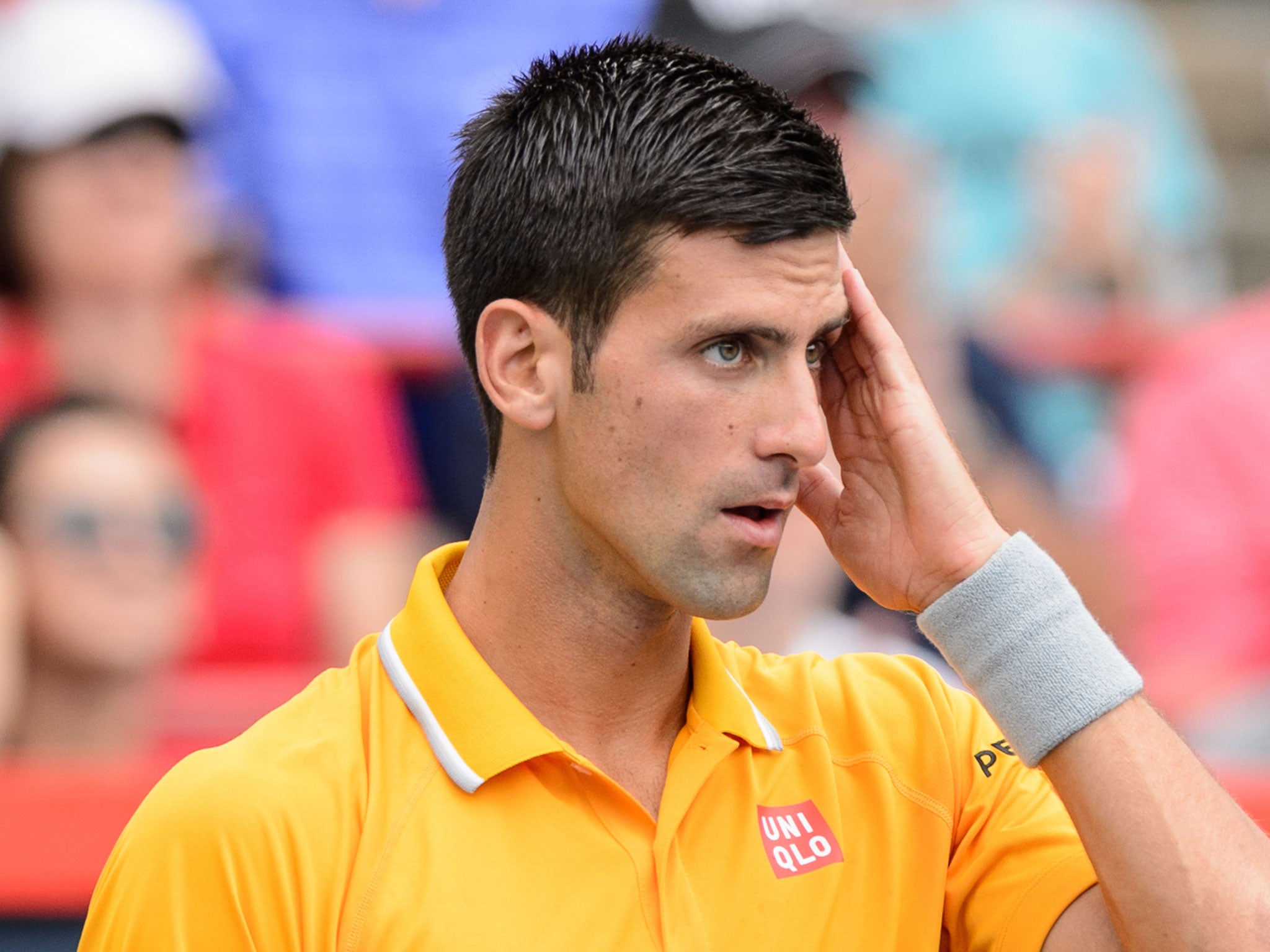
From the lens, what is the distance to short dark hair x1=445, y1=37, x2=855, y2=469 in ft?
6.52

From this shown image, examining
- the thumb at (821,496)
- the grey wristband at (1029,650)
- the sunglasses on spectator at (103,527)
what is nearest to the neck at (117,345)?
the sunglasses on spectator at (103,527)

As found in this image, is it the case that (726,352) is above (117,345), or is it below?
below

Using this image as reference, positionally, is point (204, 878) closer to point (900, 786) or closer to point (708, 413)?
point (708, 413)

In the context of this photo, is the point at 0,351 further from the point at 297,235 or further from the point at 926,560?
the point at 926,560

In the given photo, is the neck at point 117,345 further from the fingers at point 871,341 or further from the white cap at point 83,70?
the fingers at point 871,341

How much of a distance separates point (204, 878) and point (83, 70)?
128 inches

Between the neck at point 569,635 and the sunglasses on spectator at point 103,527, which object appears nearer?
the neck at point 569,635

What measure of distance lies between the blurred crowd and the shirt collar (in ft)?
5.52

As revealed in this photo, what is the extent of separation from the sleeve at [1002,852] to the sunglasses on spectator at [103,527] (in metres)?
2.25

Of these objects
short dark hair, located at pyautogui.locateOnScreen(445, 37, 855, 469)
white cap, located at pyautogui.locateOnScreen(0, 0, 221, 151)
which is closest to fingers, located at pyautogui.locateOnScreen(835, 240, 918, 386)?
short dark hair, located at pyautogui.locateOnScreen(445, 37, 855, 469)

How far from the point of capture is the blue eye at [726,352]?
2010mm

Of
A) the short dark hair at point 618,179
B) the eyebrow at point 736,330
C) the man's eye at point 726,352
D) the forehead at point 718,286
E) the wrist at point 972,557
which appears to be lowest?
the wrist at point 972,557

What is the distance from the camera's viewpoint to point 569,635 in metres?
2.11

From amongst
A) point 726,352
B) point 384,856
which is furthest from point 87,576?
point 726,352
